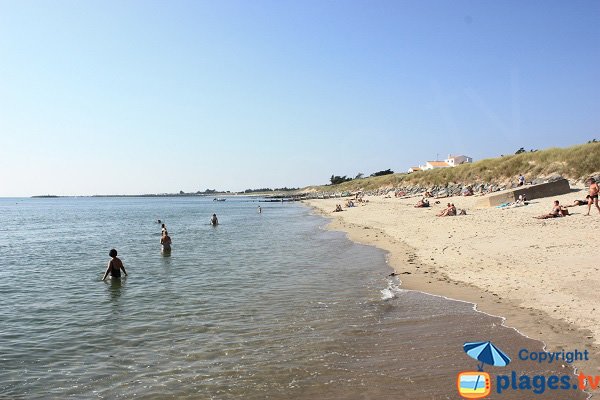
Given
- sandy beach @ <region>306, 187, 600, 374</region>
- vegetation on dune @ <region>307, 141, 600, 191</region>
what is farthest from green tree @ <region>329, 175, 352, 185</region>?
sandy beach @ <region>306, 187, 600, 374</region>

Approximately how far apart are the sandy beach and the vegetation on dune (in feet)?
57.6

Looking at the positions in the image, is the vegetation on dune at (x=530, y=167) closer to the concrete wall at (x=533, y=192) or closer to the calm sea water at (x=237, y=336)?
the concrete wall at (x=533, y=192)

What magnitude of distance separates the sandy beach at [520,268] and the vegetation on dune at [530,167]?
17.6 m

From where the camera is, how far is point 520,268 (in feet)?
40.8

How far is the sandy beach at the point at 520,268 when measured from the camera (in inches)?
318

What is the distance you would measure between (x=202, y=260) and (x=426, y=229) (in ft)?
42.1

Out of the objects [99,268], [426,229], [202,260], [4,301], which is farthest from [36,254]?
[426,229]

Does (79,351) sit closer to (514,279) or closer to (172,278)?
(172,278)

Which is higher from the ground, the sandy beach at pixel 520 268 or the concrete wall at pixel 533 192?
the concrete wall at pixel 533 192

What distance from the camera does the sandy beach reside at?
318 inches

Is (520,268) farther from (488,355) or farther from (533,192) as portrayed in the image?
(533,192)

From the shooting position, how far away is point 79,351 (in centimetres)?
835

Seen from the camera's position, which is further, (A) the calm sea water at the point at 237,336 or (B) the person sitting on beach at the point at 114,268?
(B) the person sitting on beach at the point at 114,268

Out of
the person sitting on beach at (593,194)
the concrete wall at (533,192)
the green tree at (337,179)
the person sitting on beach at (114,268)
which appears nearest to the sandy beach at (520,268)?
the person sitting on beach at (593,194)
